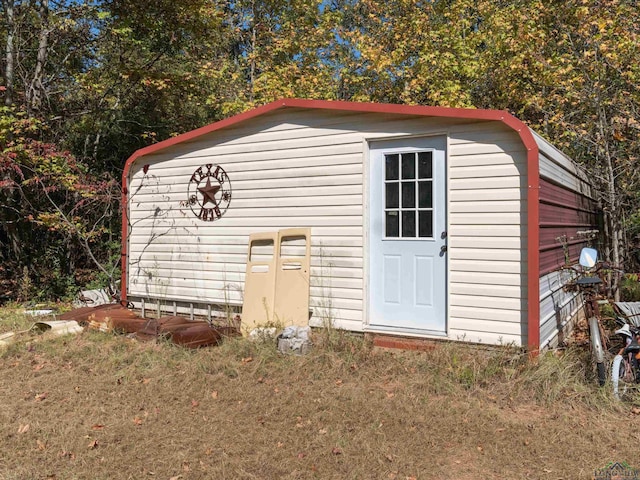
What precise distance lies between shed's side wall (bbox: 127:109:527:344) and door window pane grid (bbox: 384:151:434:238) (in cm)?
27

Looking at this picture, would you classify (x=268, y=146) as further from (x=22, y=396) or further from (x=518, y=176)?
(x=22, y=396)

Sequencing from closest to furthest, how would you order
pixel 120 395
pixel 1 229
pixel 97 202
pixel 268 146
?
pixel 120 395 → pixel 268 146 → pixel 97 202 → pixel 1 229

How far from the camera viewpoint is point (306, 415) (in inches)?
161

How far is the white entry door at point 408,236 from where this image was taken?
548 cm

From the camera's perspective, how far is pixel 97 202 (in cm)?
938

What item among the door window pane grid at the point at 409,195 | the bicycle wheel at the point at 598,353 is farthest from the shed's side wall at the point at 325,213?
the bicycle wheel at the point at 598,353

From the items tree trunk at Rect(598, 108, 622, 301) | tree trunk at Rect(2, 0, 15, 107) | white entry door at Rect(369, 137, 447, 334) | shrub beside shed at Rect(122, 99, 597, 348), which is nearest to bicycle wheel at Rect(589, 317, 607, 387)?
shrub beside shed at Rect(122, 99, 597, 348)

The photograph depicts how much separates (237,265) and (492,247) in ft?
10.9

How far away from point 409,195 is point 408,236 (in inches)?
17.7

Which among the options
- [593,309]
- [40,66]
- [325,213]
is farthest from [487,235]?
[40,66]

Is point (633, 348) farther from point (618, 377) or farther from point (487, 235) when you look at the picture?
point (487, 235)

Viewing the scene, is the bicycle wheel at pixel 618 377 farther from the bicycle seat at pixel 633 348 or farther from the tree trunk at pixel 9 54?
the tree trunk at pixel 9 54

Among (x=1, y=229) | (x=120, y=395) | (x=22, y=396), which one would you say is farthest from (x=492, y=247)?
(x=1, y=229)

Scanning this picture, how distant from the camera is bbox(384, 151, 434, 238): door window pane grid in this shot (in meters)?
5.57
